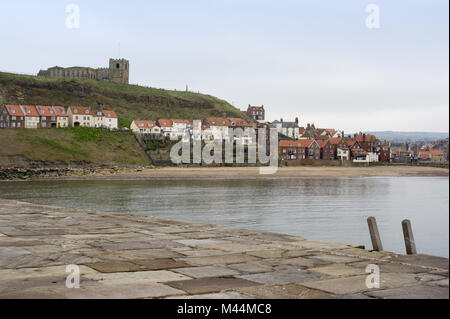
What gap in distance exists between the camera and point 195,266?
10.8 meters

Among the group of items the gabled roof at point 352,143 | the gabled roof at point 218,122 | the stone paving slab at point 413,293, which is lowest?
the stone paving slab at point 413,293

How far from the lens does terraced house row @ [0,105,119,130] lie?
10831 centimetres

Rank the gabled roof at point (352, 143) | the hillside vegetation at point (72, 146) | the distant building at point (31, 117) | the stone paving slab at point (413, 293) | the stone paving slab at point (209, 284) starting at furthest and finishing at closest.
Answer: the gabled roof at point (352, 143) → the distant building at point (31, 117) → the hillside vegetation at point (72, 146) → the stone paving slab at point (209, 284) → the stone paving slab at point (413, 293)

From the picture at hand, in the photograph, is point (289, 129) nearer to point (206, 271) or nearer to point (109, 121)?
point (109, 121)

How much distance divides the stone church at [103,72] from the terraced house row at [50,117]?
206ft

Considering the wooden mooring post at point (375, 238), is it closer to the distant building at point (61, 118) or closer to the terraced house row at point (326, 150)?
the terraced house row at point (326, 150)

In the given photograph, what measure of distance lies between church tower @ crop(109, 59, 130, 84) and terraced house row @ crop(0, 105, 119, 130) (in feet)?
208

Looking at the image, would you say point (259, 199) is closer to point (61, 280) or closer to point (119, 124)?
point (61, 280)

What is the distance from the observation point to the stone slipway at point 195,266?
858cm

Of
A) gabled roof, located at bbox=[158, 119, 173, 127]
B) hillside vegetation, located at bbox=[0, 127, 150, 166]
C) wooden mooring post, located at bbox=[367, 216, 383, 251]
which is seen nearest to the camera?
wooden mooring post, located at bbox=[367, 216, 383, 251]

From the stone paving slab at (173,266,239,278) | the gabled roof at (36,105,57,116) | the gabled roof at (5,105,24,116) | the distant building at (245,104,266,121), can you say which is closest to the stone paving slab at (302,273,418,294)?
the stone paving slab at (173,266,239,278)

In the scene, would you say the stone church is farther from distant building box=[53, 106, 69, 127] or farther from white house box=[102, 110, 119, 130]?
distant building box=[53, 106, 69, 127]

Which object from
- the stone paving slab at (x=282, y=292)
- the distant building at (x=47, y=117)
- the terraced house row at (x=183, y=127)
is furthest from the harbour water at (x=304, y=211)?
the terraced house row at (x=183, y=127)
